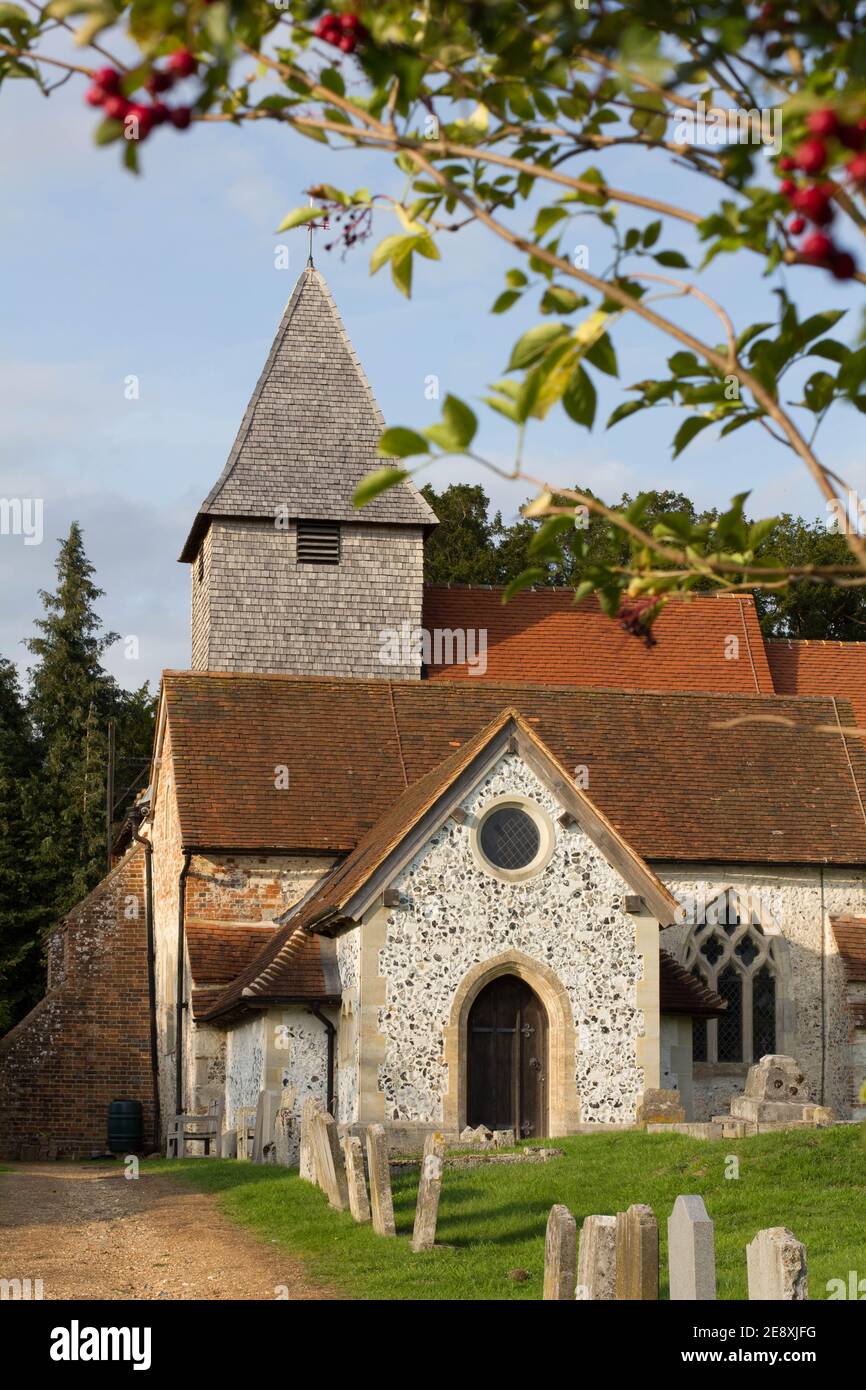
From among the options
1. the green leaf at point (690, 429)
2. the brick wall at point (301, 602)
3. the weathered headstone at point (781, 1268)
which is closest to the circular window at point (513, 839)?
the brick wall at point (301, 602)

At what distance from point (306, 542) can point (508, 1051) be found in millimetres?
13310

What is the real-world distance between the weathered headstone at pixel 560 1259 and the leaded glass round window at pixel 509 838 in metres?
12.7

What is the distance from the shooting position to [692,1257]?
26.3 ft

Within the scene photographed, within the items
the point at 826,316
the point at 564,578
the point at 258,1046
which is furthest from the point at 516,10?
the point at 564,578

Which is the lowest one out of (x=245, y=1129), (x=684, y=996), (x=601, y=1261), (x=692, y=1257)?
(x=245, y=1129)

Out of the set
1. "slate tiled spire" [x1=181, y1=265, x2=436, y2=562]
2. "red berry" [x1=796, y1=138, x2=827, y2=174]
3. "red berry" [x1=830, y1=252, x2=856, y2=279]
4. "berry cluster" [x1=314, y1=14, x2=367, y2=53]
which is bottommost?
"red berry" [x1=830, y1=252, x2=856, y2=279]

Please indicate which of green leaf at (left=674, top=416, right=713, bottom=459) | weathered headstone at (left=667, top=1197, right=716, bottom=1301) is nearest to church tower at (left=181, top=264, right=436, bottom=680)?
weathered headstone at (left=667, top=1197, right=716, bottom=1301)

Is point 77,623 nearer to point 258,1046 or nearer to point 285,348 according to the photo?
point 285,348

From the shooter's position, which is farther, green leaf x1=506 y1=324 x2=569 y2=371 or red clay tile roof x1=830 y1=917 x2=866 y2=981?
red clay tile roof x1=830 y1=917 x2=866 y2=981

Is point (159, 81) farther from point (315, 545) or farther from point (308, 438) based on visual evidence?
point (308, 438)

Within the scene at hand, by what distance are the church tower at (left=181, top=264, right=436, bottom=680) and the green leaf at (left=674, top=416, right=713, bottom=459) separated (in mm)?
28046

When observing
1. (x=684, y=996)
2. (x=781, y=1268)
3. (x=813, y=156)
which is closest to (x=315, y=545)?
(x=684, y=996)

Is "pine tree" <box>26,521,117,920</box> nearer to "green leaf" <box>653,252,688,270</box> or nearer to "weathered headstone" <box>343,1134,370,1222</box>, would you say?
"weathered headstone" <box>343,1134,370,1222</box>

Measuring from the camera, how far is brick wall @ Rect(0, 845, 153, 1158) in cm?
2759
